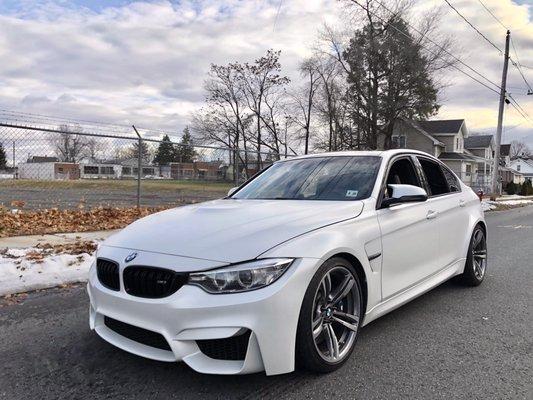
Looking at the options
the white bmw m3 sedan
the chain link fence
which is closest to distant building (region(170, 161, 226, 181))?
the chain link fence

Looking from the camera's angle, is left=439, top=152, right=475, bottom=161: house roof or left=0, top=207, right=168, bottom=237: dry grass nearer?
left=0, top=207, right=168, bottom=237: dry grass

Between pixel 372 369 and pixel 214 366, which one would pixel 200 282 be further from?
pixel 372 369

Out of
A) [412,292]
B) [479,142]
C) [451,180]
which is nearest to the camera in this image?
[412,292]

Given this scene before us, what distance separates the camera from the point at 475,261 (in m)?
5.62

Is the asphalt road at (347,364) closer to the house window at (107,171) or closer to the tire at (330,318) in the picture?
the tire at (330,318)

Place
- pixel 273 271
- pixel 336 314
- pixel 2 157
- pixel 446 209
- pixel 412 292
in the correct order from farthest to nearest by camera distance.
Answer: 1. pixel 2 157
2. pixel 446 209
3. pixel 412 292
4. pixel 336 314
5. pixel 273 271

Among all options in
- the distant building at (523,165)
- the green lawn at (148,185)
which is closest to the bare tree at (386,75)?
the green lawn at (148,185)

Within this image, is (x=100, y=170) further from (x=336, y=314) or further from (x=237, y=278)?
(x=237, y=278)

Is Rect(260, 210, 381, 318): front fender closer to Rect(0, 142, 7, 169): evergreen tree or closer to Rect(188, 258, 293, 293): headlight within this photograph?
Rect(188, 258, 293, 293): headlight

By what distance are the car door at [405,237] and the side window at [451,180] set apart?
0.83 meters

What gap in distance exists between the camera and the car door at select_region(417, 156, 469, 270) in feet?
15.4

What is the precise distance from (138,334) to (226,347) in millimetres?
606

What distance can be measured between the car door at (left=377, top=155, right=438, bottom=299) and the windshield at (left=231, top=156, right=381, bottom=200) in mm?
196

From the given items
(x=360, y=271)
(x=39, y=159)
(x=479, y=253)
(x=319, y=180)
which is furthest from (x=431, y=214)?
(x=39, y=159)
